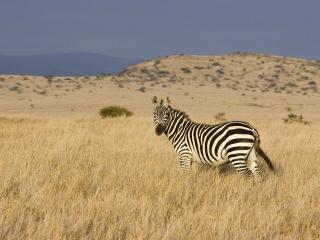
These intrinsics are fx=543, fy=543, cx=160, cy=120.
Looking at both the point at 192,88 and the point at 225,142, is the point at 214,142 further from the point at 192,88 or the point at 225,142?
the point at 192,88

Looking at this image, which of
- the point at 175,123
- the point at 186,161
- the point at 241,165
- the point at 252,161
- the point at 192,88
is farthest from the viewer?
the point at 192,88

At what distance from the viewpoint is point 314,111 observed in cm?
4556

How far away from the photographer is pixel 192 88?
62969mm

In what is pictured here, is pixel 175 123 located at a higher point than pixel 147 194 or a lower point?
lower

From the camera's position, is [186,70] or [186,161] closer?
[186,161]

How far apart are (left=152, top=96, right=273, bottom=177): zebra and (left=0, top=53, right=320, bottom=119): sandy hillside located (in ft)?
86.7

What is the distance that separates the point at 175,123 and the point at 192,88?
54148 millimetres

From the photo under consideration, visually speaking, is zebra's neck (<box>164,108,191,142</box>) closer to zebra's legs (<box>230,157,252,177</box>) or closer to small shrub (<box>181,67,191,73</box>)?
zebra's legs (<box>230,157,252,177</box>)

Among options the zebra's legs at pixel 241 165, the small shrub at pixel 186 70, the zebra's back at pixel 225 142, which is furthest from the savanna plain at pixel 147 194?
the small shrub at pixel 186 70

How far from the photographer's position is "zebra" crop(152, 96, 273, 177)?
7.84 meters

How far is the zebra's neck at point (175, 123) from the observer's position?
9.00m

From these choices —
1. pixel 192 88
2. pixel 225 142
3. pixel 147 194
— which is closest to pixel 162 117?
pixel 225 142

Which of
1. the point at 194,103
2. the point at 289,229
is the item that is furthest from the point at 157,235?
the point at 194,103

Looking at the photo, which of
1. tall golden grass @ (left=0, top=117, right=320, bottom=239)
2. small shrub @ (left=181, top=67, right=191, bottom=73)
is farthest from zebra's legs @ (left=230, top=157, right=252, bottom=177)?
small shrub @ (left=181, top=67, right=191, bottom=73)
